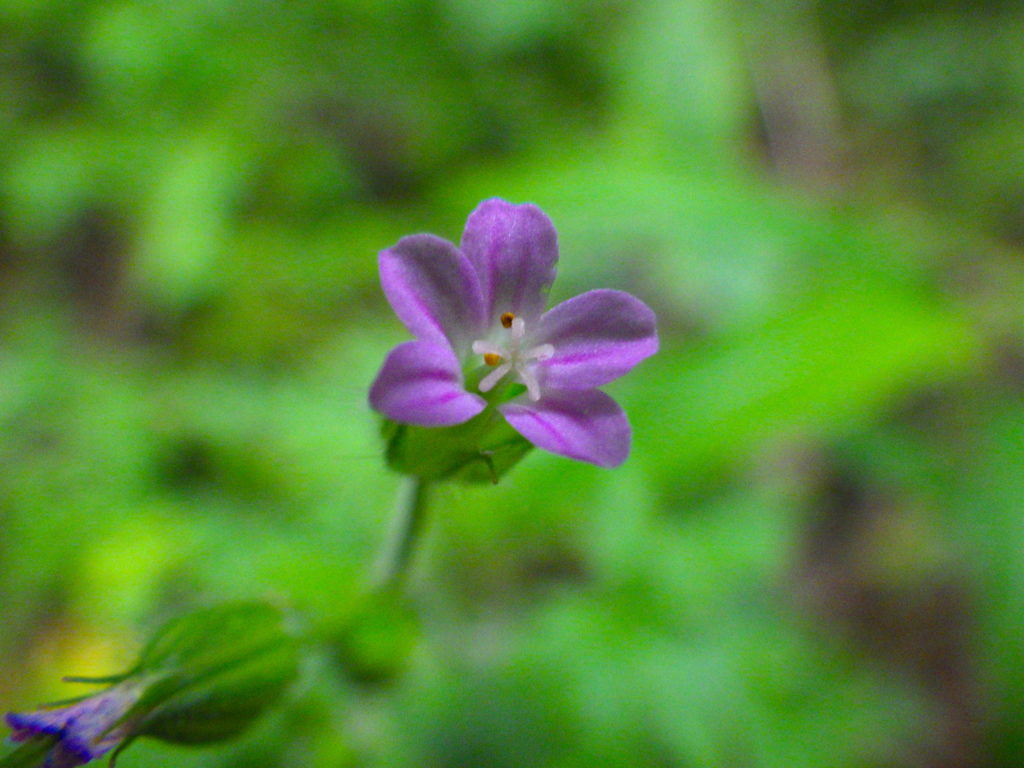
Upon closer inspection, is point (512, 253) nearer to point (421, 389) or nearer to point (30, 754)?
point (421, 389)

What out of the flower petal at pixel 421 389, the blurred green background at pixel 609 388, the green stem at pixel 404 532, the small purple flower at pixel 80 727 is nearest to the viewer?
the flower petal at pixel 421 389

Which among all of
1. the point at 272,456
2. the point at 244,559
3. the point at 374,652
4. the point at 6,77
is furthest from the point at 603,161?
the point at 6,77

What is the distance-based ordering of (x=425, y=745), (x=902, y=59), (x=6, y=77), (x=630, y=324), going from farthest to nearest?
(x=902, y=59) → (x=6, y=77) → (x=425, y=745) → (x=630, y=324)

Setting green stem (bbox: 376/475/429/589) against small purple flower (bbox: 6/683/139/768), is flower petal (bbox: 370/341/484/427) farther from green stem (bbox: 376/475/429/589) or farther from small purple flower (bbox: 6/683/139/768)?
small purple flower (bbox: 6/683/139/768)

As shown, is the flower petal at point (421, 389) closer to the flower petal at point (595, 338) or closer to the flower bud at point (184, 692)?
the flower petal at point (595, 338)

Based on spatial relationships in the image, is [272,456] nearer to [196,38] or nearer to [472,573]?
[472,573]

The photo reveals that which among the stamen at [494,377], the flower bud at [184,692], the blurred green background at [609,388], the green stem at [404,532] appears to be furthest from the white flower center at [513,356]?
the blurred green background at [609,388]
